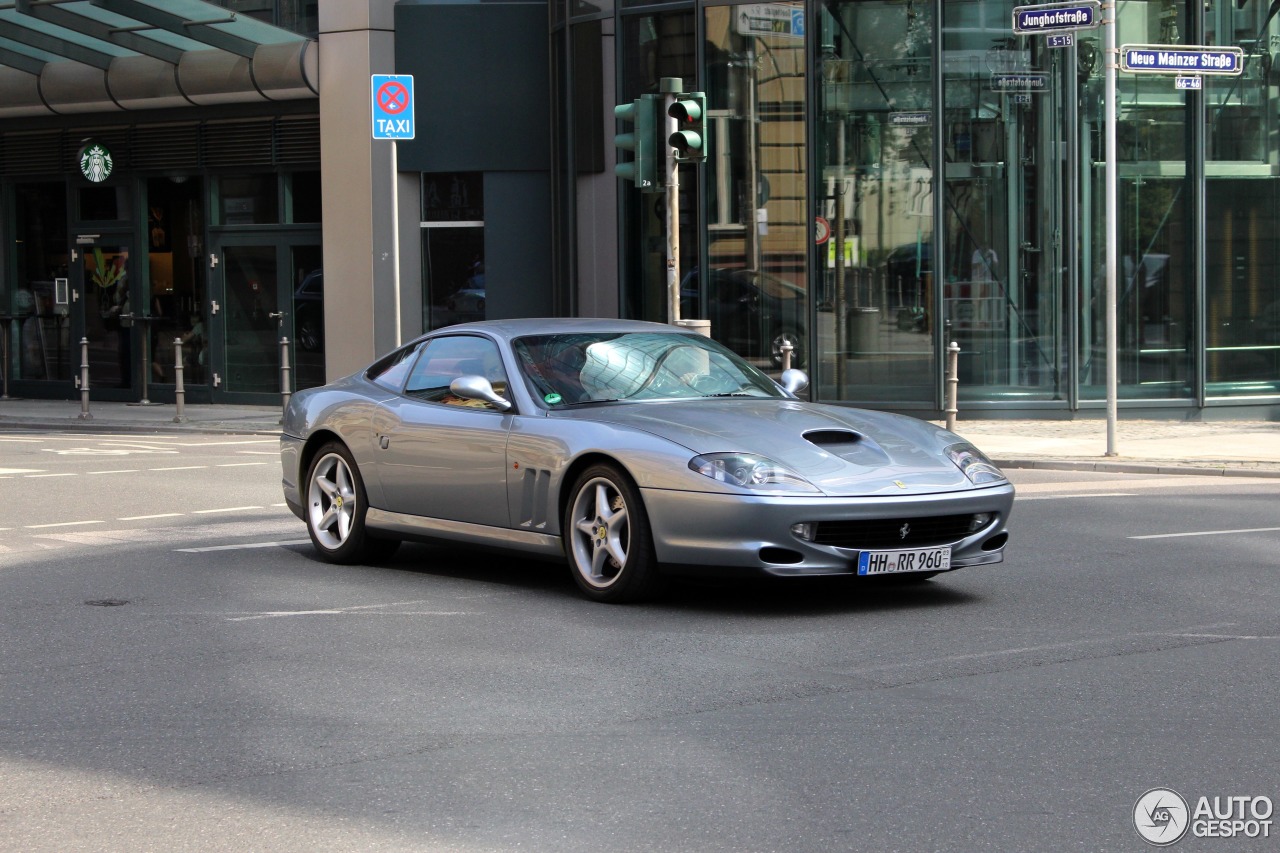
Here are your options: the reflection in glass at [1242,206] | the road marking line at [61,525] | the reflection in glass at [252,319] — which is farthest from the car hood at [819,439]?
the reflection in glass at [252,319]

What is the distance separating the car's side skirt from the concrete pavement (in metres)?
7.97

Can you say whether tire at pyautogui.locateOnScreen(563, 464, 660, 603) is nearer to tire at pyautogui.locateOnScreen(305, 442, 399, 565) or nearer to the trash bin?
tire at pyautogui.locateOnScreen(305, 442, 399, 565)

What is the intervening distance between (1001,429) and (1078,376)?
1.56 meters

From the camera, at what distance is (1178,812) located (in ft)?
16.6

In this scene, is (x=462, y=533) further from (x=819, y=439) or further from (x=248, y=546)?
(x=248, y=546)

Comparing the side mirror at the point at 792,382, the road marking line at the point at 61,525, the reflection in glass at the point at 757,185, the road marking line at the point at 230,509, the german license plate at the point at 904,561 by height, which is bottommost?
the road marking line at the point at 230,509

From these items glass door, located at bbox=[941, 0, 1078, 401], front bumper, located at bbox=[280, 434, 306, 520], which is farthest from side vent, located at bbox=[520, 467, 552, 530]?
glass door, located at bbox=[941, 0, 1078, 401]

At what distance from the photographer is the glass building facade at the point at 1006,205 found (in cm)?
2081

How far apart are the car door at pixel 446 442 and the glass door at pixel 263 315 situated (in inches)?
617

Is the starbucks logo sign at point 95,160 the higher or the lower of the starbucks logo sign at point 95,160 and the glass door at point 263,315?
the higher

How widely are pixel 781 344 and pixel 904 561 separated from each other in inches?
530

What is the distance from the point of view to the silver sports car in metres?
8.27

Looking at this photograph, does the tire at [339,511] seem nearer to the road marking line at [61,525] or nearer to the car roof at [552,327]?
the car roof at [552,327]

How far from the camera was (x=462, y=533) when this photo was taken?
379 inches
